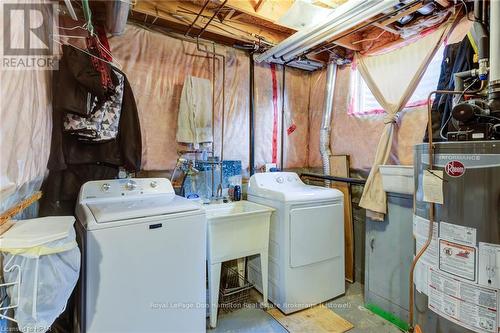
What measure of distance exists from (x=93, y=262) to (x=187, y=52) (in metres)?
2.04

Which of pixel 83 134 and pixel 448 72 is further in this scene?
pixel 448 72

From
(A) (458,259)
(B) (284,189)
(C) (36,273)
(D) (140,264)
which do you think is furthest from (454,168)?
(C) (36,273)

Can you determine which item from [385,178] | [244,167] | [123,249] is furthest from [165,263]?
[385,178]

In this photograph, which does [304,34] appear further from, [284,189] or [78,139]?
[78,139]

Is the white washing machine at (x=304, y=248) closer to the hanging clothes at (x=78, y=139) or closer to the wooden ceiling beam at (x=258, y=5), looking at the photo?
the hanging clothes at (x=78, y=139)

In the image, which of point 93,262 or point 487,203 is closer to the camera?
point 487,203

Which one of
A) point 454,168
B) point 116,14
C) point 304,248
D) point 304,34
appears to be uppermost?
point 304,34

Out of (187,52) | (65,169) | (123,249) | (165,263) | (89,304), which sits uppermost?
(187,52)

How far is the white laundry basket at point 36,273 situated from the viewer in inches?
37.1

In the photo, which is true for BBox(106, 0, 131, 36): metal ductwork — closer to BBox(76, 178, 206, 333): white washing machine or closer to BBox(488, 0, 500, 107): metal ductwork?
BBox(76, 178, 206, 333): white washing machine

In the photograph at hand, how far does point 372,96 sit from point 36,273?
2975 mm

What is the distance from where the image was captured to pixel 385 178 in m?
2.17

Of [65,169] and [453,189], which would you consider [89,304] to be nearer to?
[65,169]
